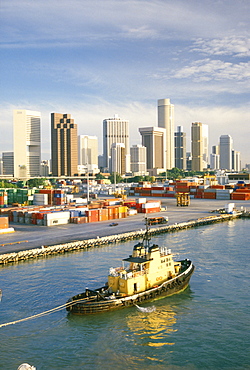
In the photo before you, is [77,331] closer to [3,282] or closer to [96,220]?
[3,282]

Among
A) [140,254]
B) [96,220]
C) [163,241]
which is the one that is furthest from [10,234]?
[140,254]

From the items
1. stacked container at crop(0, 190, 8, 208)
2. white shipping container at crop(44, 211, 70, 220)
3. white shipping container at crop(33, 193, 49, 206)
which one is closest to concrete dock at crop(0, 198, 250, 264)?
white shipping container at crop(44, 211, 70, 220)

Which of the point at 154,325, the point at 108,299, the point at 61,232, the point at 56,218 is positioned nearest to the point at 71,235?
the point at 61,232

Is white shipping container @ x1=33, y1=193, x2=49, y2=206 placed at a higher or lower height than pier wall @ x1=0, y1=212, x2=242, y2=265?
higher

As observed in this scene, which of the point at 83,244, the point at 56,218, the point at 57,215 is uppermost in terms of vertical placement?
the point at 57,215

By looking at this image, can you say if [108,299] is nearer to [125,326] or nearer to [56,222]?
[125,326]

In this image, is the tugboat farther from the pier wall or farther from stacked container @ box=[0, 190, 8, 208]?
stacked container @ box=[0, 190, 8, 208]
